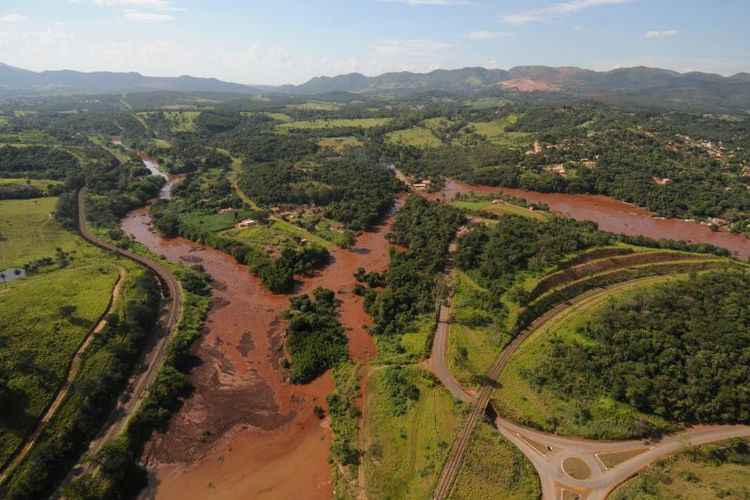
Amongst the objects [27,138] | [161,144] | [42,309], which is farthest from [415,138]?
[27,138]

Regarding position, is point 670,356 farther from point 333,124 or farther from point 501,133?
point 333,124

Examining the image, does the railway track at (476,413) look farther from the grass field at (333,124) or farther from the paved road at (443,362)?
the grass field at (333,124)

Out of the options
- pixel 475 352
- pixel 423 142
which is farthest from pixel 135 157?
pixel 475 352

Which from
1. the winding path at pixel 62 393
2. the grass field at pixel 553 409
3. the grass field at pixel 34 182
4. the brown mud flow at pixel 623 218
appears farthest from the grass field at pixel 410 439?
the grass field at pixel 34 182

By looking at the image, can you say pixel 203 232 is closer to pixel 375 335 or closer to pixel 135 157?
pixel 375 335

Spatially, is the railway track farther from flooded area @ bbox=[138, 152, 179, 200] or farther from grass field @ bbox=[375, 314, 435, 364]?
flooded area @ bbox=[138, 152, 179, 200]
